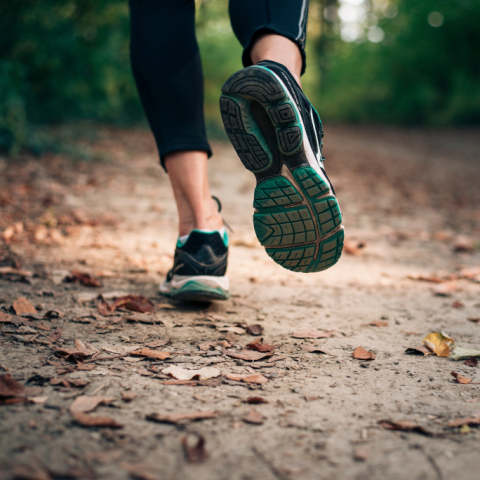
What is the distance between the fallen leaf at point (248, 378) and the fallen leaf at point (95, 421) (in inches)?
12.0

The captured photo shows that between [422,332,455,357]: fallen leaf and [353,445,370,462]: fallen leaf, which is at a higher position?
[422,332,455,357]: fallen leaf

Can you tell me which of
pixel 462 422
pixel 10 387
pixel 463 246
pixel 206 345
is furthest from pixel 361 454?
pixel 463 246

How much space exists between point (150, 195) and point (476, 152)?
26.3 ft

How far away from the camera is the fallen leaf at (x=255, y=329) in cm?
135

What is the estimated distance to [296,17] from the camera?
1.32 metres

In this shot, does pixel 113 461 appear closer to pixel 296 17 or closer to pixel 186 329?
pixel 186 329

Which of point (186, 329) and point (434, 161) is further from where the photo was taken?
point (434, 161)

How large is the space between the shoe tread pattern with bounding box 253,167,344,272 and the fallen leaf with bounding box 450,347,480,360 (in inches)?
15.6

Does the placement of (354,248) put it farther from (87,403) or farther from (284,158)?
(87,403)

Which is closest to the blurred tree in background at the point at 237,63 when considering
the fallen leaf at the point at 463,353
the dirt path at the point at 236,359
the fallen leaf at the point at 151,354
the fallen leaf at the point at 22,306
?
the dirt path at the point at 236,359

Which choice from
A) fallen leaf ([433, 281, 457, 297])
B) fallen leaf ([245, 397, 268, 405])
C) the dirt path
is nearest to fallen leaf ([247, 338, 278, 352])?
the dirt path

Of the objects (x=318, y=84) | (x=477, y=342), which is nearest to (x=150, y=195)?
(x=477, y=342)

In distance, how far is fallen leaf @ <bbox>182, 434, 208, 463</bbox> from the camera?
75cm

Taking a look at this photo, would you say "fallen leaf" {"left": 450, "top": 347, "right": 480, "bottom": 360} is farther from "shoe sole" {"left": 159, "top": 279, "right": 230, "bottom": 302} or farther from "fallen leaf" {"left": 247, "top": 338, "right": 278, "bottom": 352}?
"shoe sole" {"left": 159, "top": 279, "right": 230, "bottom": 302}
